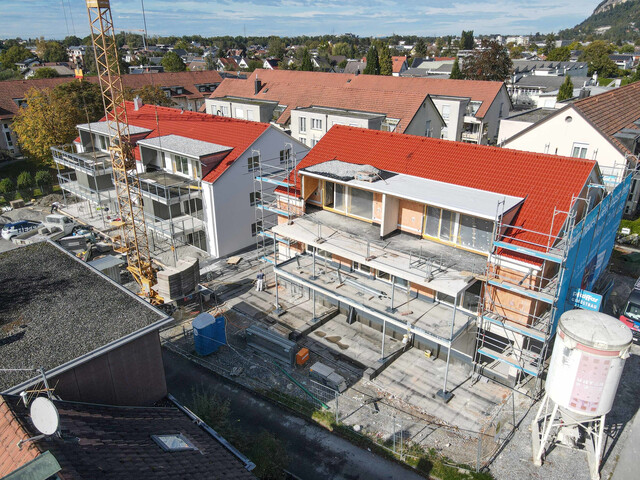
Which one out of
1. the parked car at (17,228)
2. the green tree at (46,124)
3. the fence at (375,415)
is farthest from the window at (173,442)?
the green tree at (46,124)

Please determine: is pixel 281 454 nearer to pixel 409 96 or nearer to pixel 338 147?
pixel 338 147

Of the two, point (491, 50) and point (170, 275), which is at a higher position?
point (491, 50)

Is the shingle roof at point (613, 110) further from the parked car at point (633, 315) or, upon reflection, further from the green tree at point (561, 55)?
the green tree at point (561, 55)

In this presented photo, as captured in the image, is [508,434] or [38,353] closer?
[38,353]

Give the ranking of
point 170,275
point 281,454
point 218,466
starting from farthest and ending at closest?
point 170,275 → point 281,454 → point 218,466

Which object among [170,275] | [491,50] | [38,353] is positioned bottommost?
[170,275]

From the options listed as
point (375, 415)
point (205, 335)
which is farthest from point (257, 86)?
point (375, 415)

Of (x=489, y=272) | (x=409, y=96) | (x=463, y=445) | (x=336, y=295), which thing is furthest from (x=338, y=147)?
(x=409, y=96)
